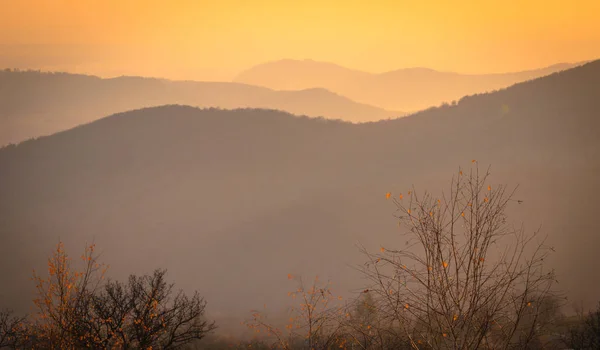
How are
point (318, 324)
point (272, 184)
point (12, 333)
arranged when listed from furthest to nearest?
1. point (272, 184)
2. point (12, 333)
3. point (318, 324)

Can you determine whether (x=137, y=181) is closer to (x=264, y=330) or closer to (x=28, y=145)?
(x=28, y=145)

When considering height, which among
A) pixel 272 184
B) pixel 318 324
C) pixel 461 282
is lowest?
pixel 318 324

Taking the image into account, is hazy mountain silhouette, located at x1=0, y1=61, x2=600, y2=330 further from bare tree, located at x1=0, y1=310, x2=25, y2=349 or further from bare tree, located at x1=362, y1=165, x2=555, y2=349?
bare tree, located at x1=362, y1=165, x2=555, y2=349

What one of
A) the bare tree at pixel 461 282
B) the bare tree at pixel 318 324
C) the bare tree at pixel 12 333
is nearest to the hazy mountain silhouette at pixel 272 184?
the bare tree at pixel 318 324

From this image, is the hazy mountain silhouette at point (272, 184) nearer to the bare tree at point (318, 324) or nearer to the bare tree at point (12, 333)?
the bare tree at point (318, 324)

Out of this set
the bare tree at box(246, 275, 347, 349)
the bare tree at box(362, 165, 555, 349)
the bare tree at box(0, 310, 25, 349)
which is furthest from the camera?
the bare tree at box(0, 310, 25, 349)

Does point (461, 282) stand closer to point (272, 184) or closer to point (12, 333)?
point (12, 333)

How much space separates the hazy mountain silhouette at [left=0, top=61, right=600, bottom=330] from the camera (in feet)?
377

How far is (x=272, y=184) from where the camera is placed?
15162 centimetres

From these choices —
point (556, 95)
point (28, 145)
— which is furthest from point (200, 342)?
point (28, 145)

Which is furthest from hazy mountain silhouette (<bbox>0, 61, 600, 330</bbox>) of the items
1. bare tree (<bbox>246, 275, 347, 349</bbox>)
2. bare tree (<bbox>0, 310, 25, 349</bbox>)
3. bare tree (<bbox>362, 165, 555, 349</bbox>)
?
bare tree (<bbox>362, 165, 555, 349</bbox>)

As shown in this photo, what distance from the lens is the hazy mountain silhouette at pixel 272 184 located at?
11481 cm

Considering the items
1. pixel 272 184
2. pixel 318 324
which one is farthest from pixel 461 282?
pixel 272 184

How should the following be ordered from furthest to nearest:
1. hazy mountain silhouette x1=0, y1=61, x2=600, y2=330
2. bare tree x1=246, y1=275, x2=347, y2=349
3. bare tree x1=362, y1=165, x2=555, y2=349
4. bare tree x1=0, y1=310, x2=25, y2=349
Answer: hazy mountain silhouette x1=0, y1=61, x2=600, y2=330 < bare tree x1=0, y1=310, x2=25, y2=349 < bare tree x1=246, y1=275, x2=347, y2=349 < bare tree x1=362, y1=165, x2=555, y2=349
